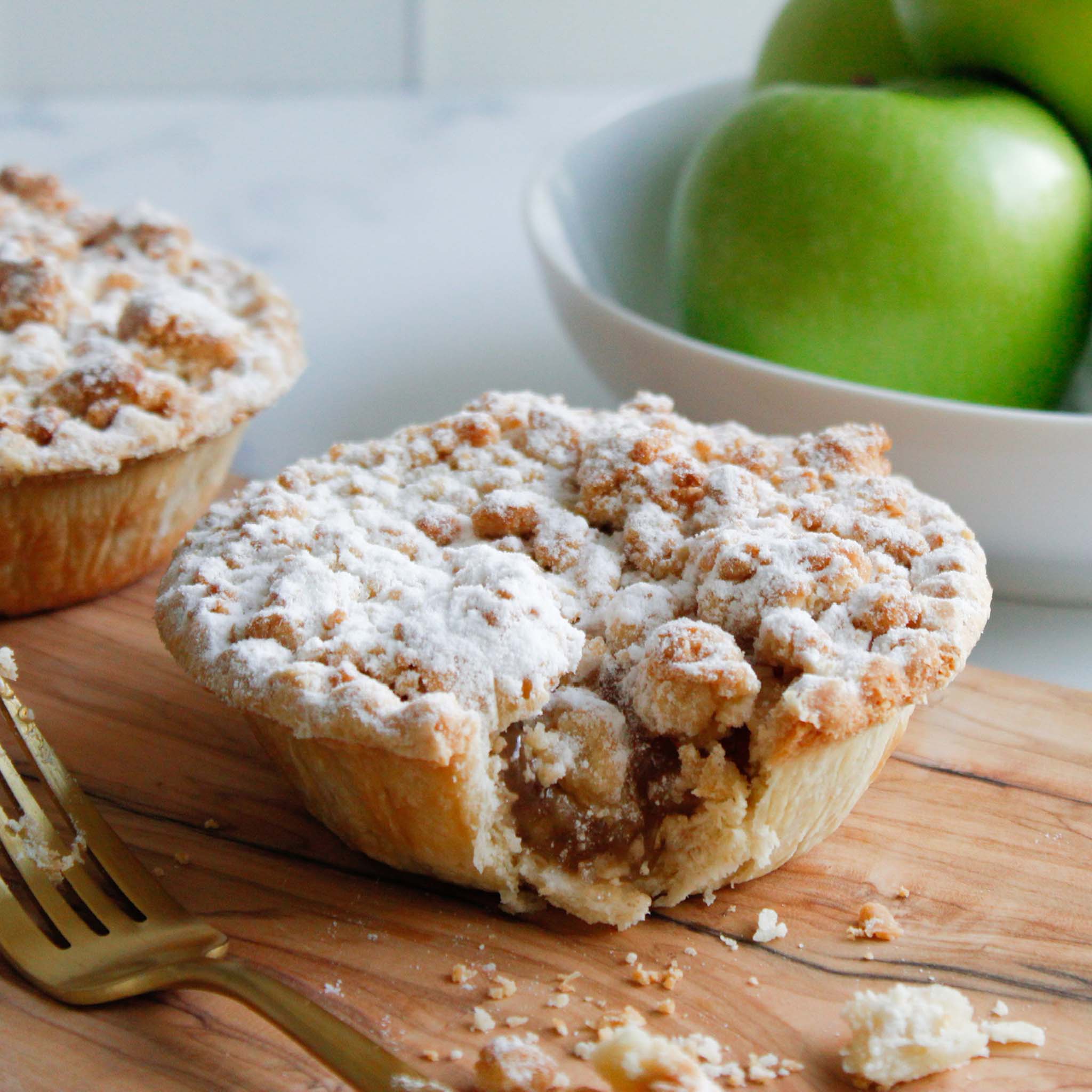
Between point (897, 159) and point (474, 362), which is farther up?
point (897, 159)

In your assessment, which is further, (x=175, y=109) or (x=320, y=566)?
(x=175, y=109)

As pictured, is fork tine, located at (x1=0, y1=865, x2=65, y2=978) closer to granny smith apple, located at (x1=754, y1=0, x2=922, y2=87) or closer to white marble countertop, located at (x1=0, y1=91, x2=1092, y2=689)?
white marble countertop, located at (x1=0, y1=91, x2=1092, y2=689)

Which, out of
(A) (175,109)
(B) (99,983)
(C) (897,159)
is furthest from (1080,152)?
(A) (175,109)

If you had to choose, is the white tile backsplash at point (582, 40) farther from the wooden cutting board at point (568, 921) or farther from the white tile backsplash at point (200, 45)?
the wooden cutting board at point (568, 921)

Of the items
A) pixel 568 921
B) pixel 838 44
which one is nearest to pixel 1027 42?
pixel 838 44

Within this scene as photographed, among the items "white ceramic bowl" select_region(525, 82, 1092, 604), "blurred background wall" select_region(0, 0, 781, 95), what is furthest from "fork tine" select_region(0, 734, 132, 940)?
"blurred background wall" select_region(0, 0, 781, 95)

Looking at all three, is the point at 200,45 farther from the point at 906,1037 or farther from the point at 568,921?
the point at 906,1037

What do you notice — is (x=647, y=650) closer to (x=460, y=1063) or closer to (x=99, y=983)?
(x=460, y=1063)
